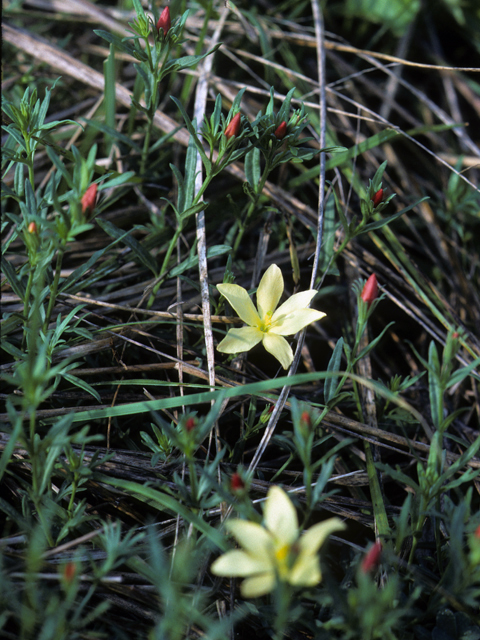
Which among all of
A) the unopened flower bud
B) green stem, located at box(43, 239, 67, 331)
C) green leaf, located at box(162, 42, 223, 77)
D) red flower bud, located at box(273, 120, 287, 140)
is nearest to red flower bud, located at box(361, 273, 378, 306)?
the unopened flower bud

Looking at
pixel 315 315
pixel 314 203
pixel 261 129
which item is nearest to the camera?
pixel 315 315

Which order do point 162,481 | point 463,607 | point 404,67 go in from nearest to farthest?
1. point 463,607
2. point 162,481
3. point 404,67

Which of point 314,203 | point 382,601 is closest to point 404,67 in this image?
point 314,203

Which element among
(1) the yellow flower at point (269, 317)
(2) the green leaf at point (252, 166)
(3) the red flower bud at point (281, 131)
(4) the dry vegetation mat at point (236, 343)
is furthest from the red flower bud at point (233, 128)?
(1) the yellow flower at point (269, 317)

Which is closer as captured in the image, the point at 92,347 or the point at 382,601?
the point at 382,601

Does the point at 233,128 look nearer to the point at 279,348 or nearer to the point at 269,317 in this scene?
the point at 269,317

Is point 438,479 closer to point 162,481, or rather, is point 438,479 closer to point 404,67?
point 162,481

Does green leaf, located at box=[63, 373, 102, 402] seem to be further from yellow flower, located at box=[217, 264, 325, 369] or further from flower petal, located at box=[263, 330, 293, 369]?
flower petal, located at box=[263, 330, 293, 369]
